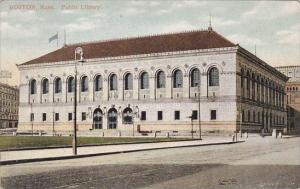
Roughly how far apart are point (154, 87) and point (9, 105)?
3577cm

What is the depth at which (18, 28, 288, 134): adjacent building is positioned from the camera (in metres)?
62.7

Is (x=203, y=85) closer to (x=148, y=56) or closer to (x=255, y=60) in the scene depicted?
(x=148, y=56)

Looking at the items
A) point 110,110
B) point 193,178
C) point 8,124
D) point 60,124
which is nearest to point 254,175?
point 193,178

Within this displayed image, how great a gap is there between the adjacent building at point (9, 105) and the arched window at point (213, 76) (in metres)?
34.6

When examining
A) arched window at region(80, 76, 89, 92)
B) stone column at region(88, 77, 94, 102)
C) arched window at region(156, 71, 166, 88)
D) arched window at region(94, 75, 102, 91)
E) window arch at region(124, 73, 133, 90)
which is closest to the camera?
arched window at region(156, 71, 166, 88)

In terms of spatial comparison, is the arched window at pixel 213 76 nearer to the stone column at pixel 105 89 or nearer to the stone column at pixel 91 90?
the stone column at pixel 105 89

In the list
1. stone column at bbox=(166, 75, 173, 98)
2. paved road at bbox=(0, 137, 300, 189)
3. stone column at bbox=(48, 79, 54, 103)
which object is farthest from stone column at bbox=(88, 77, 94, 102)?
paved road at bbox=(0, 137, 300, 189)

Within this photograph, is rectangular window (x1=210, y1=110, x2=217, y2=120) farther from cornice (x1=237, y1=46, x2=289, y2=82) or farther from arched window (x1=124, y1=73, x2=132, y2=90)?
arched window (x1=124, y1=73, x2=132, y2=90)

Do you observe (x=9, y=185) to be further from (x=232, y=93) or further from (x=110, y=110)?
(x=110, y=110)

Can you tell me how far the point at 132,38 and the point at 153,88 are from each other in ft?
36.5

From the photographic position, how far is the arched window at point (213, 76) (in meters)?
63.2

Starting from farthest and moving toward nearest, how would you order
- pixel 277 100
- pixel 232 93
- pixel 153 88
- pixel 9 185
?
1. pixel 277 100
2. pixel 153 88
3. pixel 232 93
4. pixel 9 185

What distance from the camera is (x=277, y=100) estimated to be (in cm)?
8388

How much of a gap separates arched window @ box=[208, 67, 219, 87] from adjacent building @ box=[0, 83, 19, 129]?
34.6 meters
